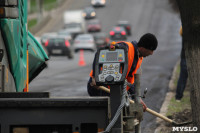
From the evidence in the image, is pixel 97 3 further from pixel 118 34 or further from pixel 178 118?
pixel 178 118

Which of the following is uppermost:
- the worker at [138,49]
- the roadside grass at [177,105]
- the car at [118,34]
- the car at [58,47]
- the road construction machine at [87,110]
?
the car at [118,34]

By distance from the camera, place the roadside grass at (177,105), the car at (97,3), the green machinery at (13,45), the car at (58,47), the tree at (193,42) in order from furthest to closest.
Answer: the car at (97,3)
the car at (58,47)
the roadside grass at (177,105)
the tree at (193,42)
the green machinery at (13,45)

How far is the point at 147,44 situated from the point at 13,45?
1538mm

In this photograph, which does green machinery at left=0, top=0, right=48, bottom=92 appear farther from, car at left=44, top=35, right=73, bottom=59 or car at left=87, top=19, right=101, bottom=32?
car at left=87, top=19, right=101, bottom=32

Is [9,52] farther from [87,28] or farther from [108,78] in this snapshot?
[87,28]

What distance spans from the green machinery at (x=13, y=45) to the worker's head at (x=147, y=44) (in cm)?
144

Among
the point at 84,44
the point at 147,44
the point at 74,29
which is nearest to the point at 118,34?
the point at 74,29

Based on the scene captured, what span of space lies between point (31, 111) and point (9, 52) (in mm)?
1295

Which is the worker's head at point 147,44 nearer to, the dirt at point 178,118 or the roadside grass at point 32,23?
the dirt at point 178,118

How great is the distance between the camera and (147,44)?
6.08 metres

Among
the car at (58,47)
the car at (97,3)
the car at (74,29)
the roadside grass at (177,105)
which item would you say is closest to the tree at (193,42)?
the roadside grass at (177,105)

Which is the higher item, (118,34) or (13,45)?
(118,34)

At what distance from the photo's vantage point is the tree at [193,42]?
704 centimetres

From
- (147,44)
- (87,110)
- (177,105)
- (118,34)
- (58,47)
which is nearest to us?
(87,110)
